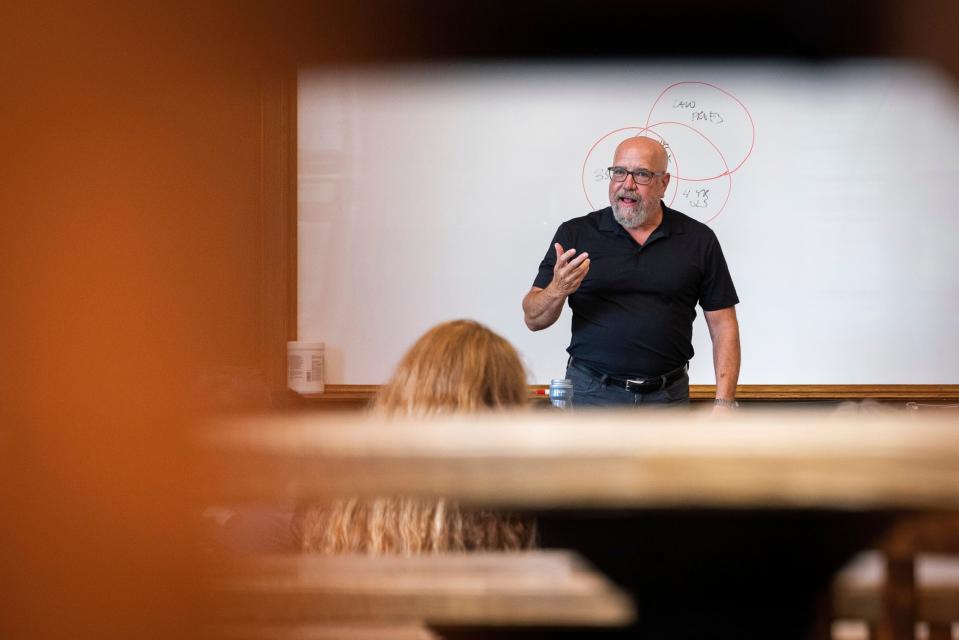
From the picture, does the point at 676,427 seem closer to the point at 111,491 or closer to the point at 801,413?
the point at 801,413

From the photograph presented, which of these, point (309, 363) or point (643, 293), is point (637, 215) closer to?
point (643, 293)

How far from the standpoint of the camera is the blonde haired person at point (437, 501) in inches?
10.5

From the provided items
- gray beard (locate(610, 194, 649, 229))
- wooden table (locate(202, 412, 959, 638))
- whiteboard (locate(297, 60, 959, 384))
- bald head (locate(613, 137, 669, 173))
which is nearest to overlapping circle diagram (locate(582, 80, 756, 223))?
whiteboard (locate(297, 60, 959, 384))

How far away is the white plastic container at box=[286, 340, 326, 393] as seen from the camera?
11.8 feet

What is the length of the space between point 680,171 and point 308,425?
3.66 meters

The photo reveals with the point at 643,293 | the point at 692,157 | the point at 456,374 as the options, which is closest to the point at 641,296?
the point at 643,293

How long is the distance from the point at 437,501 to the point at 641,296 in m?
2.83

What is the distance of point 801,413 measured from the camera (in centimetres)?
23

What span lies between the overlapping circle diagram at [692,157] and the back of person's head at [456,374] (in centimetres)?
250

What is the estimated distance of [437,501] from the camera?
0.24m

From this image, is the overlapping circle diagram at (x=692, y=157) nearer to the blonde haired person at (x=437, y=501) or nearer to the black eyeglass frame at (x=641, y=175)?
the black eyeglass frame at (x=641, y=175)

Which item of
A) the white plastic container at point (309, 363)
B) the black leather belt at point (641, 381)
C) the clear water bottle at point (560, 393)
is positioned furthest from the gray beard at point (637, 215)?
the white plastic container at point (309, 363)

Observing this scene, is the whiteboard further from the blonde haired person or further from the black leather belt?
the blonde haired person

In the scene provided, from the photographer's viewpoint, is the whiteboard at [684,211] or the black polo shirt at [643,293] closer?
the black polo shirt at [643,293]
